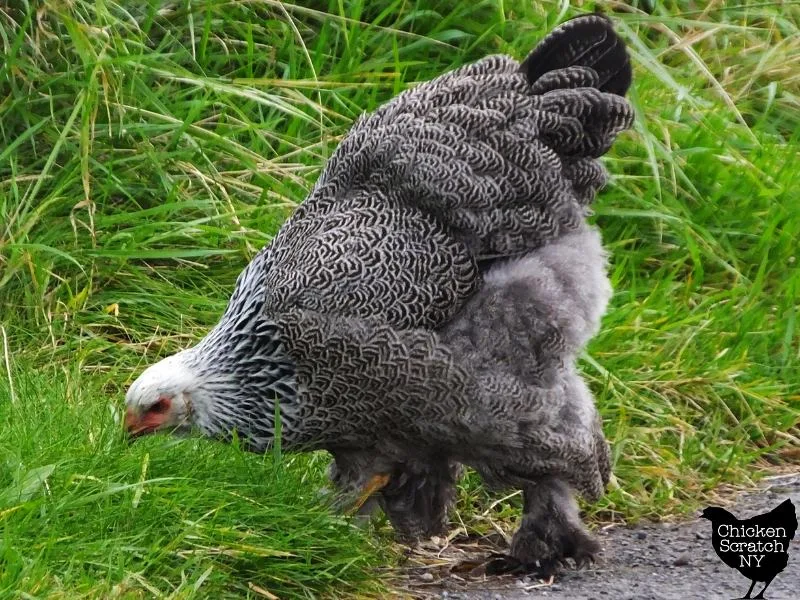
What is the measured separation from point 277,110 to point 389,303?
227cm

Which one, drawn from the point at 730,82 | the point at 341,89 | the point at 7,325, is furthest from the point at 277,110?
the point at 730,82

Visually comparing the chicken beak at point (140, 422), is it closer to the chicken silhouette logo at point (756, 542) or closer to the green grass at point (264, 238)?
the green grass at point (264, 238)

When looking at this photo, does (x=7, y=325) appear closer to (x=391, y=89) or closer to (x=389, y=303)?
(x=389, y=303)

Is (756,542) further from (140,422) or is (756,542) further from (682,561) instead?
(140,422)

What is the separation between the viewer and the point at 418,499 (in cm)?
470

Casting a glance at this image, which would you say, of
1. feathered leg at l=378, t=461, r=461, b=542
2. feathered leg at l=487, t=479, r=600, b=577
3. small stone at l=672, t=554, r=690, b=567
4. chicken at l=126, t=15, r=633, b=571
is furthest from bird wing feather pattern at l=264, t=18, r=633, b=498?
small stone at l=672, t=554, r=690, b=567

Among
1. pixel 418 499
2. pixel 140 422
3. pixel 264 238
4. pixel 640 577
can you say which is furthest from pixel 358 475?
pixel 264 238

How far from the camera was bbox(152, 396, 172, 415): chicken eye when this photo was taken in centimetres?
439

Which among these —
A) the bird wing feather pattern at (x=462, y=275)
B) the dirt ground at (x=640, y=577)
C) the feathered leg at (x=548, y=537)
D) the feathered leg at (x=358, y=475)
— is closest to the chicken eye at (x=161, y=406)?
the bird wing feather pattern at (x=462, y=275)

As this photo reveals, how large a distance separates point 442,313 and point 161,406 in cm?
97

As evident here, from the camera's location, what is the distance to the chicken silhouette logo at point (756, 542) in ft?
14.0

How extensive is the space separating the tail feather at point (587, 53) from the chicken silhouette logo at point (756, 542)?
5.21ft

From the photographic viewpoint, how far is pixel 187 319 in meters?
5.53

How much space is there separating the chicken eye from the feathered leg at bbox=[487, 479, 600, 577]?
122cm
